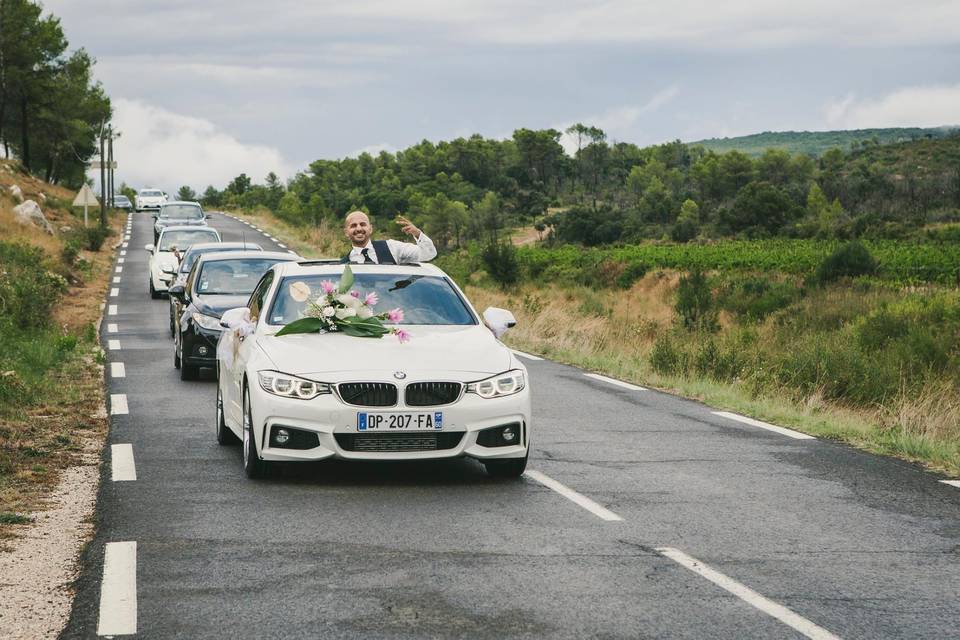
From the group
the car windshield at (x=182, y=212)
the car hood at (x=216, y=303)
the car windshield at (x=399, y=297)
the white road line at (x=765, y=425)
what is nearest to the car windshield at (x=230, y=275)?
the car hood at (x=216, y=303)

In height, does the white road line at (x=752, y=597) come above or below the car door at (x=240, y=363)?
below

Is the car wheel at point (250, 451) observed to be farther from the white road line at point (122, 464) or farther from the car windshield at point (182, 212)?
the car windshield at point (182, 212)

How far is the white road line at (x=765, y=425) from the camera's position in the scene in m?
11.0

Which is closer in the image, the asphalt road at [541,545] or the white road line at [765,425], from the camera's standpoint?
the asphalt road at [541,545]

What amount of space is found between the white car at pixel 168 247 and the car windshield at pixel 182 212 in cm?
1452

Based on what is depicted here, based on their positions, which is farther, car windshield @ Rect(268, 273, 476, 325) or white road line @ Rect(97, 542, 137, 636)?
car windshield @ Rect(268, 273, 476, 325)

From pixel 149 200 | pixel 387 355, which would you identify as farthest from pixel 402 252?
pixel 149 200

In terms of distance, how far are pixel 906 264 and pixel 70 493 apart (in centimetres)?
5639

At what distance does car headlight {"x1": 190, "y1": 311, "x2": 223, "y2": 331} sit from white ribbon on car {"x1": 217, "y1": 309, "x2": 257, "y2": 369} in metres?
5.22

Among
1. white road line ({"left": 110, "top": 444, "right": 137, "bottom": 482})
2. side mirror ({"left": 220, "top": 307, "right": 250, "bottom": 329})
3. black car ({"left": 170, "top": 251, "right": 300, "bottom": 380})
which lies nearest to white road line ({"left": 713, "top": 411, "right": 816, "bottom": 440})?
side mirror ({"left": 220, "top": 307, "right": 250, "bottom": 329})

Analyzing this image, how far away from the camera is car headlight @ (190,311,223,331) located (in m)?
15.0

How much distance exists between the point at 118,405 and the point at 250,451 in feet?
15.7

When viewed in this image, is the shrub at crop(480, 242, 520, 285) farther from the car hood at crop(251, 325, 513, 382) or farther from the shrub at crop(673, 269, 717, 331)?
the car hood at crop(251, 325, 513, 382)

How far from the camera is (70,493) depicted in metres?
8.01
